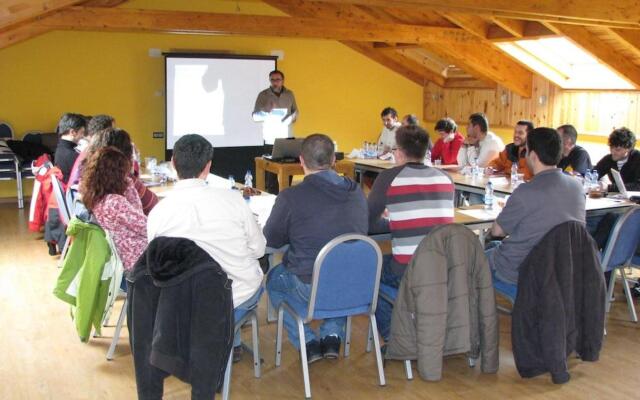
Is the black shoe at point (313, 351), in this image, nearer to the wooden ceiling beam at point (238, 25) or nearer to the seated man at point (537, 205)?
the seated man at point (537, 205)

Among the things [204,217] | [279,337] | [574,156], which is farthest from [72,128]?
[574,156]

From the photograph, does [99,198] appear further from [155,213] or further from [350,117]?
[350,117]

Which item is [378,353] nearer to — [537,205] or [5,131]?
[537,205]

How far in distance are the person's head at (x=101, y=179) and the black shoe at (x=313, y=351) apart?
4.21 feet

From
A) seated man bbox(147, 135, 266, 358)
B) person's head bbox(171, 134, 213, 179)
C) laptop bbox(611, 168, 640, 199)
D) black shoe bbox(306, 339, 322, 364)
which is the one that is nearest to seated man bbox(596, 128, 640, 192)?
laptop bbox(611, 168, 640, 199)

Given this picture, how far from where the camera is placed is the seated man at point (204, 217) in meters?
2.67

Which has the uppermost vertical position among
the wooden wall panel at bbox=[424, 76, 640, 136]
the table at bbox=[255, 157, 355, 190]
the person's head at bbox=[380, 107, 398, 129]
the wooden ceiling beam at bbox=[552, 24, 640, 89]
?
the wooden ceiling beam at bbox=[552, 24, 640, 89]

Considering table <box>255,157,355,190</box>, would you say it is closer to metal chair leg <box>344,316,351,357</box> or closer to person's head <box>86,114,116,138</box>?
person's head <box>86,114,116,138</box>

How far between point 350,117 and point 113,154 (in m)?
7.31

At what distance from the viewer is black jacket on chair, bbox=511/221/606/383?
3.14 metres

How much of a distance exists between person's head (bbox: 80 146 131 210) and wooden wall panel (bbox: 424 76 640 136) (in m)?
6.53

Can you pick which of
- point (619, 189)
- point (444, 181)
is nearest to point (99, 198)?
point (444, 181)

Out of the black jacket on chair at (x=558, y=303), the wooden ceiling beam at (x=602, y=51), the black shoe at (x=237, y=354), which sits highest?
the wooden ceiling beam at (x=602, y=51)

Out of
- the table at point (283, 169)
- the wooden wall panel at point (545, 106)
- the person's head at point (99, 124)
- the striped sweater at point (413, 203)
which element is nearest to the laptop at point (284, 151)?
the table at point (283, 169)
